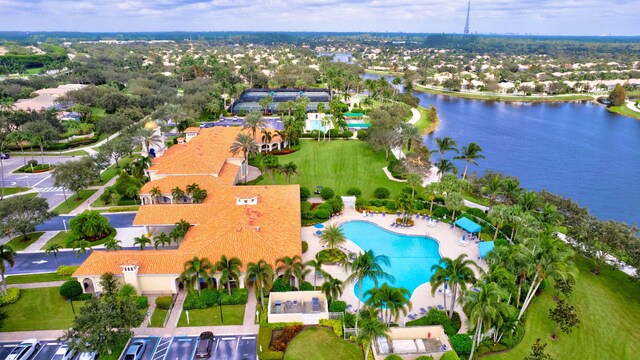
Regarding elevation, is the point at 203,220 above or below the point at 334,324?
above

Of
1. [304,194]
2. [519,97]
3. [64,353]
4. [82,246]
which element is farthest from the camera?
[519,97]

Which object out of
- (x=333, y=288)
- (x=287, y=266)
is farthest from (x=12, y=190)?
(x=333, y=288)

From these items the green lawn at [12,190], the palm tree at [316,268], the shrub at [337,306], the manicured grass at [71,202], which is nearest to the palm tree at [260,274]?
the palm tree at [316,268]

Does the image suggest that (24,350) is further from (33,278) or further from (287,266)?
(287,266)

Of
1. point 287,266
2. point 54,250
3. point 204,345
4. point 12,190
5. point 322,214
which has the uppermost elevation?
point 287,266

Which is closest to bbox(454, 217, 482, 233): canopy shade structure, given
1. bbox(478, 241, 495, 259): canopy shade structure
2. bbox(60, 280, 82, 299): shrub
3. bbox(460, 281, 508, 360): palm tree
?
bbox(478, 241, 495, 259): canopy shade structure

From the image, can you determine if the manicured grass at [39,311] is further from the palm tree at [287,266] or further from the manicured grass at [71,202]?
the manicured grass at [71,202]
